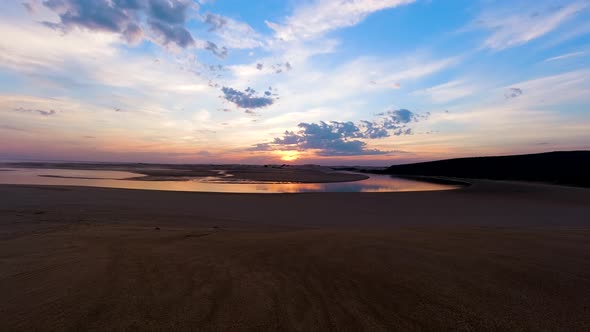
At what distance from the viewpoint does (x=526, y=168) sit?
44469 millimetres

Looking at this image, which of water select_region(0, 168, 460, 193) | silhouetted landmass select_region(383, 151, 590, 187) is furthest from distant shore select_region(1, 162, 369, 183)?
silhouetted landmass select_region(383, 151, 590, 187)

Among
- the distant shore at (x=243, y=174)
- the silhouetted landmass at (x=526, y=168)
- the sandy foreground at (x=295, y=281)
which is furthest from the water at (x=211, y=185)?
the sandy foreground at (x=295, y=281)

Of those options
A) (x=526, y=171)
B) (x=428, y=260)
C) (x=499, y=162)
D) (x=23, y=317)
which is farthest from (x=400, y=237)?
(x=499, y=162)

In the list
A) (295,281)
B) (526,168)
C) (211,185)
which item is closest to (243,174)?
(211,185)

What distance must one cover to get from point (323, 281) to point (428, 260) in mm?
1952

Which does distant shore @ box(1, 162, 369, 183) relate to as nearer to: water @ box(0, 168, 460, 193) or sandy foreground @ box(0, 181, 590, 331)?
water @ box(0, 168, 460, 193)

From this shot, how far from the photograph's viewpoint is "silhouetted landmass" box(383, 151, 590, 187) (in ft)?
114

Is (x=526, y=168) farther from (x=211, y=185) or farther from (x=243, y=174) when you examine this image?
(x=211, y=185)

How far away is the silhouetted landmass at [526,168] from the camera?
34.7 meters

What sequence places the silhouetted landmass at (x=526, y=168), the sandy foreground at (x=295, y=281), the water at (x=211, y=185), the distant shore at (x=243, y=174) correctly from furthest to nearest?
the distant shore at (x=243, y=174) < the silhouetted landmass at (x=526, y=168) < the water at (x=211, y=185) < the sandy foreground at (x=295, y=281)

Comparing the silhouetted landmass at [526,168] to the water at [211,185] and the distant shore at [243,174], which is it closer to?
the water at [211,185]

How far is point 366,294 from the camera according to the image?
10.7ft

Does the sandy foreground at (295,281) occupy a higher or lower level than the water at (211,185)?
higher

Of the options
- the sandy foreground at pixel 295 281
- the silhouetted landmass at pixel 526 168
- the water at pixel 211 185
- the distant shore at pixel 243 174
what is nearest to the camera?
the sandy foreground at pixel 295 281
